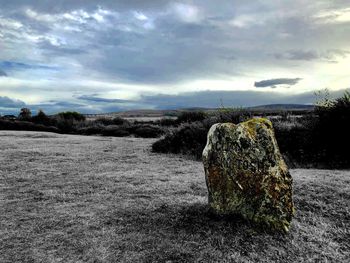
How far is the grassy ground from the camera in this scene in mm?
5219

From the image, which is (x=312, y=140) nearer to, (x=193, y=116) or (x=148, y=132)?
(x=148, y=132)

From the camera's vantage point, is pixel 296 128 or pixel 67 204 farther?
pixel 296 128

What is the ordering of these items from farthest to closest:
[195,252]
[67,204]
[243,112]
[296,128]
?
[243,112]
[296,128]
[67,204]
[195,252]

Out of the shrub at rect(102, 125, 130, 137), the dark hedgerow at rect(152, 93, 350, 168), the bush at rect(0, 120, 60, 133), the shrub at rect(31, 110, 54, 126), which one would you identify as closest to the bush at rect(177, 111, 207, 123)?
the shrub at rect(102, 125, 130, 137)

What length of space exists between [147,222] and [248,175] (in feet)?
5.81

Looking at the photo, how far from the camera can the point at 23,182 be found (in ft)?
29.1

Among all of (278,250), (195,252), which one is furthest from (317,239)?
(195,252)

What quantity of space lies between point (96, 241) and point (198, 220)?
5.43ft

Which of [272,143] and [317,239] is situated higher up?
[272,143]

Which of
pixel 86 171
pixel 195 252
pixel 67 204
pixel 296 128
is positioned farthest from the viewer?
pixel 296 128

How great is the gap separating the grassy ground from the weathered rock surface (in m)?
0.26

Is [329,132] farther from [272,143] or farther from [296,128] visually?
[272,143]

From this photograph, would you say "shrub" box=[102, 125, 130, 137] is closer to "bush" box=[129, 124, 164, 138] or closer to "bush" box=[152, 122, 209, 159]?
"bush" box=[129, 124, 164, 138]

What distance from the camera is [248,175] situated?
19.2ft
